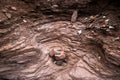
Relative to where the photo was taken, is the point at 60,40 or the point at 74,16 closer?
the point at 74,16

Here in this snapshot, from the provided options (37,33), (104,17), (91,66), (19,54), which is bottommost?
(91,66)

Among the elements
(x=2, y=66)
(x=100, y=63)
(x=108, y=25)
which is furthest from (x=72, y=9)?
(x=2, y=66)

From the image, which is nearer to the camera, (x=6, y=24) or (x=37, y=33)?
(x=6, y=24)

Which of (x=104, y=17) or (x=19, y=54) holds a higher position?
(x=104, y=17)

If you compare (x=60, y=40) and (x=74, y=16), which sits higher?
(x=74, y=16)

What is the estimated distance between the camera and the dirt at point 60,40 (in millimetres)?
2695

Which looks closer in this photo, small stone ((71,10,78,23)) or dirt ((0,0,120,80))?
dirt ((0,0,120,80))

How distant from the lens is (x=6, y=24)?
2.66m

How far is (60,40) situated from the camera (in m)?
3.05

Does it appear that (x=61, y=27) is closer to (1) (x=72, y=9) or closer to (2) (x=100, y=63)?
(1) (x=72, y=9)

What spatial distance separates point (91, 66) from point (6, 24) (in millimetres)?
1341

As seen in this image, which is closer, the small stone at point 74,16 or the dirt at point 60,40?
the dirt at point 60,40

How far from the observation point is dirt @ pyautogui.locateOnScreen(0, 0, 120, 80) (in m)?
2.70

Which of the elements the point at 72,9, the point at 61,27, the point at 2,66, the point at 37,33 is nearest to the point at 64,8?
the point at 72,9
